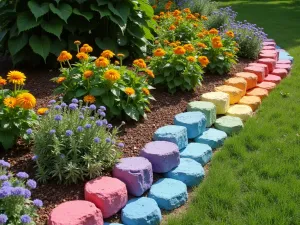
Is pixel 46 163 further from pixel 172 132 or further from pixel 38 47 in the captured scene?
pixel 38 47

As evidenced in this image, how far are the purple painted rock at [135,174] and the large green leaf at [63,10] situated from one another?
2.33m

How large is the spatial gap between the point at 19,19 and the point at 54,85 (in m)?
0.93

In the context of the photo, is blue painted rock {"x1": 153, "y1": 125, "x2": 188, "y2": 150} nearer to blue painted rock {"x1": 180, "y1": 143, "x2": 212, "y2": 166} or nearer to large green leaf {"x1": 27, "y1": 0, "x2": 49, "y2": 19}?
blue painted rock {"x1": 180, "y1": 143, "x2": 212, "y2": 166}

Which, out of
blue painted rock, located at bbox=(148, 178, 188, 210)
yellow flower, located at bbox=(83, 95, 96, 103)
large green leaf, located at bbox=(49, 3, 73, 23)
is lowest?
blue painted rock, located at bbox=(148, 178, 188, 210)

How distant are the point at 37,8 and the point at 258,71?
3.09 meters

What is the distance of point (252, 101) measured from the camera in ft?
16.9

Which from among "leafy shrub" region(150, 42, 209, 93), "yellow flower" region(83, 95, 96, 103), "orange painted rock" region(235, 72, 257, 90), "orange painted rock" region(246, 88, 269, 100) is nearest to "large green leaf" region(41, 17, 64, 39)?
"leafy shrub" region(150, 42, 209, 93)

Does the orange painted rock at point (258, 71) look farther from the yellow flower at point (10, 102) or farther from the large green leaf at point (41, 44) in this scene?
the yellow flower at point (10, 102)

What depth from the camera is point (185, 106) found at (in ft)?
15.3

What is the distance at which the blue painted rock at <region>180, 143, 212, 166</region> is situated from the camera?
3.78 meters

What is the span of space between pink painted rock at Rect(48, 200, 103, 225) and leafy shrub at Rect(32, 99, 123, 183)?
0.31 metres

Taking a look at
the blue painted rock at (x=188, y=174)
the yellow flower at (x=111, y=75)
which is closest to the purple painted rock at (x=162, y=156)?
the blue painted rock at (x=188, y=174)

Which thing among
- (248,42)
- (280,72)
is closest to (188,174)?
(280,72)

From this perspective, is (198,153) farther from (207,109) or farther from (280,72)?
(280,72)
